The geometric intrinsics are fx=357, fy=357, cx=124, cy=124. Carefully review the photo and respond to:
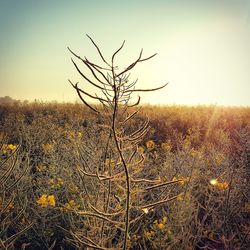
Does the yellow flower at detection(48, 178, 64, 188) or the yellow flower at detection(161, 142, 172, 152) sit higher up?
the yellow flower at detection(161, 142, 172, 152)

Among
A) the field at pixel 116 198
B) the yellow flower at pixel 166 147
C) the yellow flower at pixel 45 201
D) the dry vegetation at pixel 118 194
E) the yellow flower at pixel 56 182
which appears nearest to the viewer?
the dry vegetation at pixel 118 194

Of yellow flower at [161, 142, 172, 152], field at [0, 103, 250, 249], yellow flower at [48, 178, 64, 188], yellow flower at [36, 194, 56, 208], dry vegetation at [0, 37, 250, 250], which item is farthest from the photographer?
yellow flower at [161, 142, 172, 152]

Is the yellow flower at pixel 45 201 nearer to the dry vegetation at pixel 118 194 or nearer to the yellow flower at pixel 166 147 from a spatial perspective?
the dry vegetation at pixel 118 194

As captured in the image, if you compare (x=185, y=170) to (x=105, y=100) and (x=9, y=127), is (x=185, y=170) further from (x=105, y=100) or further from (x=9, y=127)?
(x=9, y=127)

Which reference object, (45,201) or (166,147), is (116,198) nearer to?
(45,201)

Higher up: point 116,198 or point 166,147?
point 116,198

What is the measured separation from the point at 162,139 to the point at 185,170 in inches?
239

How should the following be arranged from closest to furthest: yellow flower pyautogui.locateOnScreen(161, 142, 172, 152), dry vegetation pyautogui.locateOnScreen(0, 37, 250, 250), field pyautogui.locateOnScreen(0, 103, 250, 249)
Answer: dry vegetation pyautogui.locateOnScreen(0, 37, 250, 250) → field pyautogui.locateOnScreen(0, 103, 250, 249) → yellow flower pyautogui.locateOnScreen(161, 142, 172, 152)

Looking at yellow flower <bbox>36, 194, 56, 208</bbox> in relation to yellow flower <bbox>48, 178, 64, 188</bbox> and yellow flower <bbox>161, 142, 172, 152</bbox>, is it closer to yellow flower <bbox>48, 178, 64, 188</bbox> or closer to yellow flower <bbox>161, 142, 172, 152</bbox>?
yellow flower <bbox>48, 178, 64, 188</bbox>

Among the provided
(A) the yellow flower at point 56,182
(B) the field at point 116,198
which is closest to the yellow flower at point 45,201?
(B) the field at point 116,198

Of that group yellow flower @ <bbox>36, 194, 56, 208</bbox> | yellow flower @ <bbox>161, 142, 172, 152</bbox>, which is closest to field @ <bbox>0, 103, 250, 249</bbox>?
yellow flower @ <bbox>36, 194, 56, 208</bbox>

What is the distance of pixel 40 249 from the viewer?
3.74 m

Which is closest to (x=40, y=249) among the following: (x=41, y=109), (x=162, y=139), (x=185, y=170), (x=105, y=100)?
(x=185, y=170)

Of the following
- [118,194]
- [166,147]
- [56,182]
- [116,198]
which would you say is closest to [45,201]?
[118,194]
